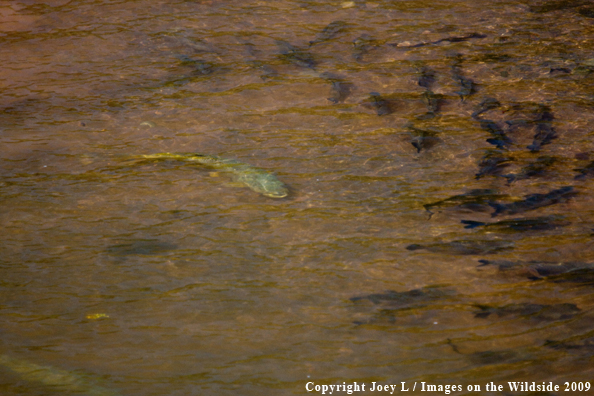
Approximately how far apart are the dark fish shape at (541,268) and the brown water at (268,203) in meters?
0.06

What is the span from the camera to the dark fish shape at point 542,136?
163 inches

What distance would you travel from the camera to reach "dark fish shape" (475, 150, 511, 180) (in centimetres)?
389

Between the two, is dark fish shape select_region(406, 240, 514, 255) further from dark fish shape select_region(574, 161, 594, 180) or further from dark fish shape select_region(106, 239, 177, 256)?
dark fish shape select_region(106, 239, 177, 256)

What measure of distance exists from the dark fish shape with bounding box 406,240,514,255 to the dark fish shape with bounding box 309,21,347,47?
326cm

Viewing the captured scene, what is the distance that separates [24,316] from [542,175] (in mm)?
3585

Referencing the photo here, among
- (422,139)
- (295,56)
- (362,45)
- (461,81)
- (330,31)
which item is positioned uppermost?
(330,31)

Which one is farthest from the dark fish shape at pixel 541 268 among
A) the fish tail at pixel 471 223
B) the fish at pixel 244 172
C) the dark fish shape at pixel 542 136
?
the fish at pixel 244 172

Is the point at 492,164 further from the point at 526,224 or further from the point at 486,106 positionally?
the point at 486,106

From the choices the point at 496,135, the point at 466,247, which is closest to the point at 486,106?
the point at 496,135

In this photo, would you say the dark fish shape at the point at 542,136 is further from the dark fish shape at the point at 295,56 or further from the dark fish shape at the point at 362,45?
the dark fish shape at the point at 295,56

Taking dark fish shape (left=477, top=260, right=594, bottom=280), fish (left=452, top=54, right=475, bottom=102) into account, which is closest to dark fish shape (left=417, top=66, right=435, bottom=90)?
fish (left=452, top=54, right=475, bottom=102)

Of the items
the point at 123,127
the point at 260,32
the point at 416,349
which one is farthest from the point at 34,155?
the point at 416,349

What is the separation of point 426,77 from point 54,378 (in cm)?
416

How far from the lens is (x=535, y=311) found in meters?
2.81
